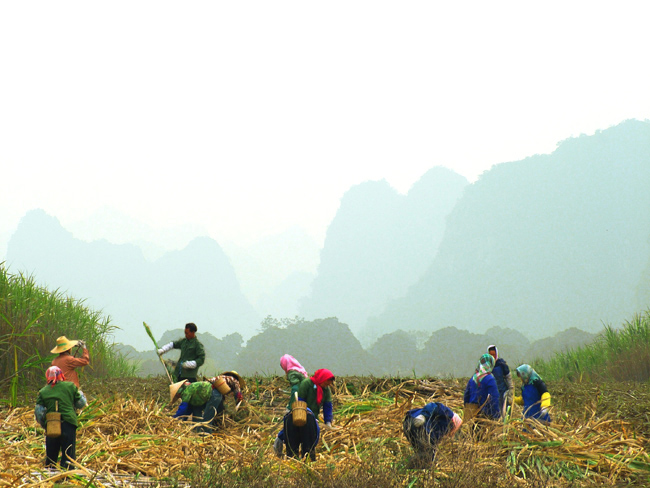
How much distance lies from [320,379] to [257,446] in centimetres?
118

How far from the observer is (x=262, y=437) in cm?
806

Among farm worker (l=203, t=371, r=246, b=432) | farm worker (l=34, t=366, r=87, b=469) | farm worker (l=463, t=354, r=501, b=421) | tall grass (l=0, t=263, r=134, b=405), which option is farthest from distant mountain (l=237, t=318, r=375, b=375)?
farm worker (l=34, t=366, r=87, b=469)

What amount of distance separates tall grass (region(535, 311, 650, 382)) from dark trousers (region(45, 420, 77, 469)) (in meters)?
12.6

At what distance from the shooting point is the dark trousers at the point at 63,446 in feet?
20.6

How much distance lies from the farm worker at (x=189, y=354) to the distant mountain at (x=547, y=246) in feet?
353

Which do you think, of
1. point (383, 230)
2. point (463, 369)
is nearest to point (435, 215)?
point (383, 230)

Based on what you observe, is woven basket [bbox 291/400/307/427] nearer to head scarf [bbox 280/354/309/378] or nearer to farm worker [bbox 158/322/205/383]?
head scarf [bbox 280/354/309/378]

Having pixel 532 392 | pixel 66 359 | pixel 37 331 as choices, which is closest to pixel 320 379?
pixel 532 392

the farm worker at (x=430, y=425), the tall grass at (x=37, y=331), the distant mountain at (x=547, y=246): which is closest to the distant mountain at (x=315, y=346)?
the tall grass at (x=37, y=331)

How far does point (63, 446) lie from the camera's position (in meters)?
6.39

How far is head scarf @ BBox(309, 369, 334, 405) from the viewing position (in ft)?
24.6

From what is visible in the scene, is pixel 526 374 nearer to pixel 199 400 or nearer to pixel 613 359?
pixel 199 400

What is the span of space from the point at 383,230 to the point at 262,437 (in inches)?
7478

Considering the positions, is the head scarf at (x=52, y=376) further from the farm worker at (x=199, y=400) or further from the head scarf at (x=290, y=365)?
the head scarf at (x=290, y=365)
